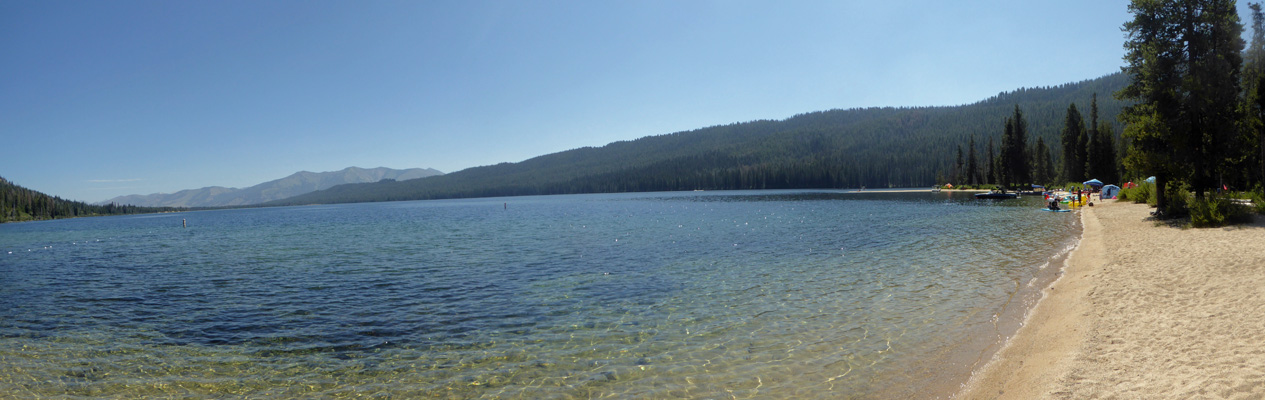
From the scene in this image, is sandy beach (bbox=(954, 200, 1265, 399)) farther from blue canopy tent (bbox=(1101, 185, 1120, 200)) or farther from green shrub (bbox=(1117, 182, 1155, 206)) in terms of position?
blue canopy tent (bbox=(1101, 185, 1120, 200))

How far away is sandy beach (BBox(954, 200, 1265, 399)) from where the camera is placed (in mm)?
6699

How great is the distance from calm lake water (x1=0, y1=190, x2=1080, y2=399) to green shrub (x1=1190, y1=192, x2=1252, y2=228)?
5.17 meters

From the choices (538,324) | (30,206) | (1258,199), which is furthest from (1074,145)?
(30,206)

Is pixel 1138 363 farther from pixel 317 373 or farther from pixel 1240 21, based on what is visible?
pixel 1240 21

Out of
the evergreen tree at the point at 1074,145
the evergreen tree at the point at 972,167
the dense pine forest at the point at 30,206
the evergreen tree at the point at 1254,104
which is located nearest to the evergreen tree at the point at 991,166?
the evergreen tree at the point at 972,167

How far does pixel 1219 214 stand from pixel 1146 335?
2101 centimetres

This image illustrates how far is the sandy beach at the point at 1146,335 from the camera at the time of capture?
Result: 22.0 ft

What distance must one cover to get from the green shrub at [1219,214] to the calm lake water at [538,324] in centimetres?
517

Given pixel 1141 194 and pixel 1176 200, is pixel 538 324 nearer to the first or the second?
pixel 1176 200

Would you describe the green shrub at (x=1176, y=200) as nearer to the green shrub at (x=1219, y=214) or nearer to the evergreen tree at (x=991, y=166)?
the green shrub at (x=1219, y=214)

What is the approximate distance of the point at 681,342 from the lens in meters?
10.9

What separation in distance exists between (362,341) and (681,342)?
22.3 feet

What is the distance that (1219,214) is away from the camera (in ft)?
73.6

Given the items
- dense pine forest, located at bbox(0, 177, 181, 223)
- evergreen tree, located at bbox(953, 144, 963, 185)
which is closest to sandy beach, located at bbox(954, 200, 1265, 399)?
evergreen tree, located at bbox(953, 144, 963, 185)
